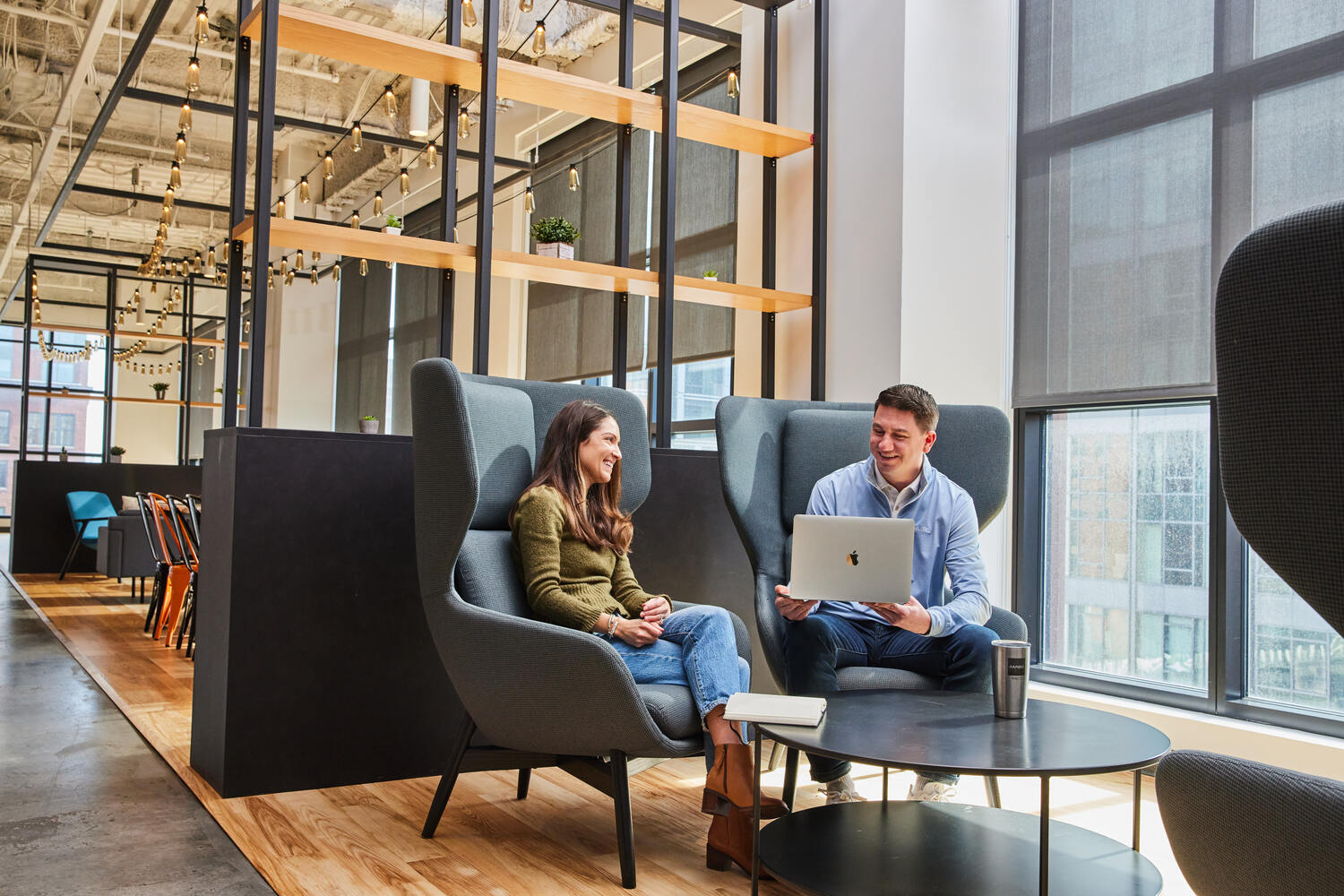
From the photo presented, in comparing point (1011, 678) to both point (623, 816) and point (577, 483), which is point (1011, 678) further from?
point (577, 483)

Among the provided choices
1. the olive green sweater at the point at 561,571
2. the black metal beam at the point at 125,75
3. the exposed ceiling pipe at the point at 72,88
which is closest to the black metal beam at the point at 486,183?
the olive green sweater at the point at 561,571

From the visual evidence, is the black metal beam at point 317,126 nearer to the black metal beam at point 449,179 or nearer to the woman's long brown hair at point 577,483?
the black metal beam at point 449,179

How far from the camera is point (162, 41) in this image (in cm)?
822

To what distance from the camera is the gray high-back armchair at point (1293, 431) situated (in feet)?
2.04

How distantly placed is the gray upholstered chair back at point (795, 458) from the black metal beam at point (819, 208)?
1021mm

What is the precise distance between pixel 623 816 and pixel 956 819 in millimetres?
755

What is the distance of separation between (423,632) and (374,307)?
8.99 metres

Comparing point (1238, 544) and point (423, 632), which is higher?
point (1238, 544)

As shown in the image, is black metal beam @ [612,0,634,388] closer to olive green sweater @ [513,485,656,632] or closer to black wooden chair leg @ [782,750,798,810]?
olive green sweater @ [513,485,656,632]

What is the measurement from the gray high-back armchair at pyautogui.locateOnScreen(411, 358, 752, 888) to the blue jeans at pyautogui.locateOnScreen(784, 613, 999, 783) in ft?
0.59

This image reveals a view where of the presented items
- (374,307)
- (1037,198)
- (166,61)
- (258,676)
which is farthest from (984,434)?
(374,307)

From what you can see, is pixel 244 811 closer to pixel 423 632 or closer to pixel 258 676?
pixel 258 676

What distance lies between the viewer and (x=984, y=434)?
11.0 ft

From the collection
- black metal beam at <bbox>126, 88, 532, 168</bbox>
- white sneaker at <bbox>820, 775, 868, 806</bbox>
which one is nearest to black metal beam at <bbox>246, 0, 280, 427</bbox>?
white sneaker at <bbox>820, 775, 868, 806</bbox>
